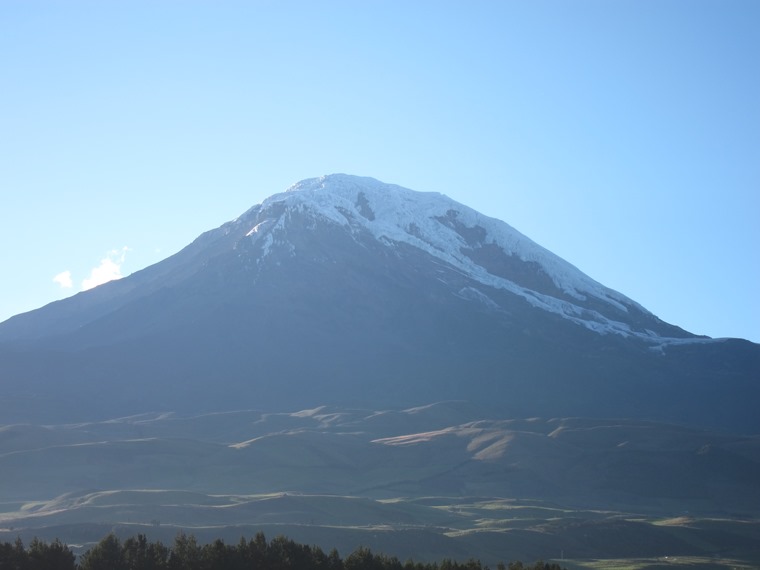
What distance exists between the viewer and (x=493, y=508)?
119 m

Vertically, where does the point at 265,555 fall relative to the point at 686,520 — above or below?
above

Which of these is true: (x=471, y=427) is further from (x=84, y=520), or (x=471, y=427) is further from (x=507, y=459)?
(x=84, y=520)

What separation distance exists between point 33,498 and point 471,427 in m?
66.0

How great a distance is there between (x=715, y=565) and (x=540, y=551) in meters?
13.5

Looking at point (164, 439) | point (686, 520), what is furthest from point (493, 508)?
point (164, 439)

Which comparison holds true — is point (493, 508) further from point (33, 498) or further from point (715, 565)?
point (33, 498)

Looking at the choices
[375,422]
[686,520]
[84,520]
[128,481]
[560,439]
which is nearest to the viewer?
[84,520]

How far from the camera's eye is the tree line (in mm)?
51375

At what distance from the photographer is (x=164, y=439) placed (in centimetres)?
15188

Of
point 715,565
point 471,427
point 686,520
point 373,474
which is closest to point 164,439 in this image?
point 373,474

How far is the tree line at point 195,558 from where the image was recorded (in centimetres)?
5138

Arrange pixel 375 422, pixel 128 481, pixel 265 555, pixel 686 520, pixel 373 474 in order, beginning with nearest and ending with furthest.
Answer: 1. pixel 265 555
2. pixel 686 520
3. pixel 128 481
4. pixel 373 474
5. pixel 375 422

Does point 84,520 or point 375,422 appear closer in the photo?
point 84,520

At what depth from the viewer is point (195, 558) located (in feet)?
175
